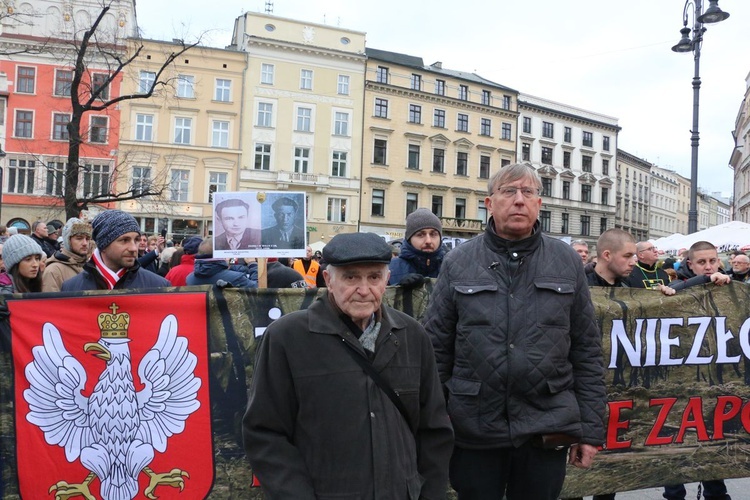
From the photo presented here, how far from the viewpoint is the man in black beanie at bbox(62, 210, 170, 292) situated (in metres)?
3.87

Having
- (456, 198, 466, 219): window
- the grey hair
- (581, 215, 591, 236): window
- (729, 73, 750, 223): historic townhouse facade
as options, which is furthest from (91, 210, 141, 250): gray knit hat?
(729, 73, 750, 223): historic townhouse facade

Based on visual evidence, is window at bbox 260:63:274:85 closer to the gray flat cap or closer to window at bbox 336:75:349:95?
window at bbox 336:75:349:95

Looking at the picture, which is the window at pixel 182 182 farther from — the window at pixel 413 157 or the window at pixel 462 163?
the window at pixel 462 163

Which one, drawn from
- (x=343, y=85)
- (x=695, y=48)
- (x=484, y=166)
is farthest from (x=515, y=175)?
(x=484, y=166)

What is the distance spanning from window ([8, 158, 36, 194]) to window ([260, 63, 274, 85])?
1547 cm

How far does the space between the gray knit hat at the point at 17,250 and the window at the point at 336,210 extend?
137ft

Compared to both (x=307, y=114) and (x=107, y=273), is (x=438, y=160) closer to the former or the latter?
(x=307, y=114)

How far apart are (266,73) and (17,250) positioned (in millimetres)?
41925

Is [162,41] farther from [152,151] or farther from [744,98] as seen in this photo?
[744,98]

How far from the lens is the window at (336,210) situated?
152 feet

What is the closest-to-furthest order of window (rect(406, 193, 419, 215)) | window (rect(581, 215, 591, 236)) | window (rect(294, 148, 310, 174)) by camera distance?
window (rect(294, 148, 310, 174)), window (rect(406, 193, 419, 215)), window (rect(581, 215, 591, 236))

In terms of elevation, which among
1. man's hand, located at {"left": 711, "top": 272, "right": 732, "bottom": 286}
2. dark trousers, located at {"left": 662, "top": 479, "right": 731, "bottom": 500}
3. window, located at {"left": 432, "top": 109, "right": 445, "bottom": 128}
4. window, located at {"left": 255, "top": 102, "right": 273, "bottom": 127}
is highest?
window, located at {"left": 432, "top": 109, "right": 445, "bottom": 128}

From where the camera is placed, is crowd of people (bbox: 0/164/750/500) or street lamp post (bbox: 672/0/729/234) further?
street lamp post (bbox: 672/0/729/234)

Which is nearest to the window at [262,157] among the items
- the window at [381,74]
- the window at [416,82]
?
the window at [381,74]
